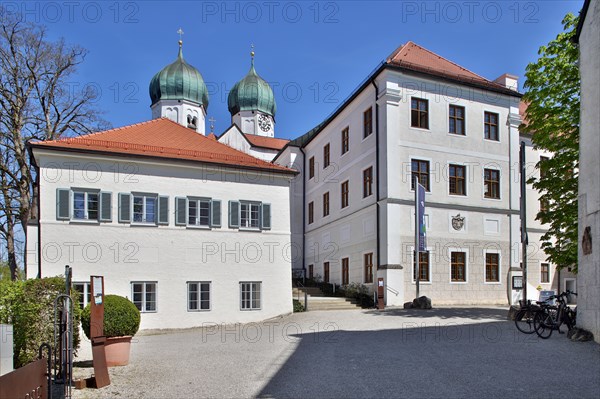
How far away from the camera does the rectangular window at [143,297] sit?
2041cm

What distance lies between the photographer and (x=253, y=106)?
192 ft

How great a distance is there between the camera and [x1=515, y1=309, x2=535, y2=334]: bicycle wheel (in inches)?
565

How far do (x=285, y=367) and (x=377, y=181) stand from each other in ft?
56.8

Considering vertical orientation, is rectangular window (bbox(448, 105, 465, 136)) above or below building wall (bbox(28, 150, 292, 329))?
above

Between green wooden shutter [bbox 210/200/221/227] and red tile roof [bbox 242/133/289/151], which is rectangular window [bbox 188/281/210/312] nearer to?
green wooden shutter [bbox 210/200/221/227]

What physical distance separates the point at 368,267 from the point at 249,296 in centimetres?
797

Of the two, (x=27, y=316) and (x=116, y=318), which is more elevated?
(x=27, y=316)

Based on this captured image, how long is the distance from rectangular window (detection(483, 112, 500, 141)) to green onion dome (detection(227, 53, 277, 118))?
108 ft

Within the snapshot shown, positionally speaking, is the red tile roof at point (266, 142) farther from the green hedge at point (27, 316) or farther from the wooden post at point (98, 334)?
the wooden post at point (98, 334)

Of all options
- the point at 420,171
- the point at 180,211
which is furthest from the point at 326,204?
the point at 180,211

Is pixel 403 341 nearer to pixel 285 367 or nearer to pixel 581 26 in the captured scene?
pixel 285 367

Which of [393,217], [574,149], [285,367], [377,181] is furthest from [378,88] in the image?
[285,367]

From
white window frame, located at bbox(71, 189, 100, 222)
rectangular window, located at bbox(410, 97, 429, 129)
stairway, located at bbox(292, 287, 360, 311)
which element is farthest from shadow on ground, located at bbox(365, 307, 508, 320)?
white window frame, located at bbox(71, 189, 100, 222)

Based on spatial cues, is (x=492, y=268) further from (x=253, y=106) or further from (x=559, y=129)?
(x=253, y=106)
